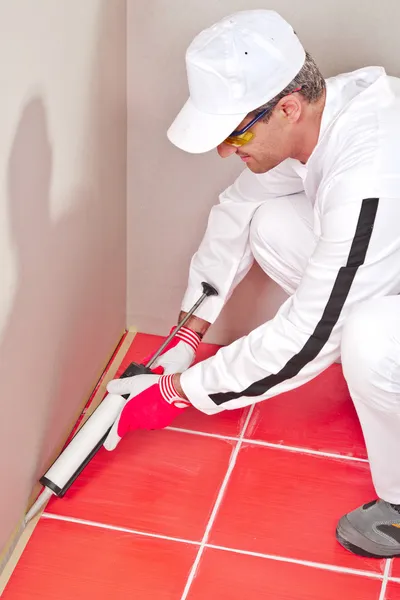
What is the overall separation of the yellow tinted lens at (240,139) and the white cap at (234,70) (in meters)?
0.06

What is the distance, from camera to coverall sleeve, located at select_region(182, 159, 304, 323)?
2.23 meters

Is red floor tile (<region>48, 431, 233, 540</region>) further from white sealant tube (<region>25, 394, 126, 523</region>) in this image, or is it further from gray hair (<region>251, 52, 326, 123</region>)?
gray hair (<region>251, 52, 326, 123</region>)

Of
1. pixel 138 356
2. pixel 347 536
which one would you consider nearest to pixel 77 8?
pixel 138 356

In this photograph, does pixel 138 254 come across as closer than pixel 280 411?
No

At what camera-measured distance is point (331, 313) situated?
5.77 feet

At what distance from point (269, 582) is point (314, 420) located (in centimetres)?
59

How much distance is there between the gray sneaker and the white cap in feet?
3.06

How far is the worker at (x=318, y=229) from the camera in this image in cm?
165

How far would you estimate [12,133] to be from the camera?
1655 mm

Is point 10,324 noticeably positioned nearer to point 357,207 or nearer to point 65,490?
point 65,490

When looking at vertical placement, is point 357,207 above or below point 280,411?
above

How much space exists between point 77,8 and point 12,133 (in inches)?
17.7

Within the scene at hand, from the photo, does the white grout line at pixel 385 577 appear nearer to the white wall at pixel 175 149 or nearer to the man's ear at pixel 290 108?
the white wall at pixel 175 149

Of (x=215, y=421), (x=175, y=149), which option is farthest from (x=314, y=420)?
(x=175, y=149)
